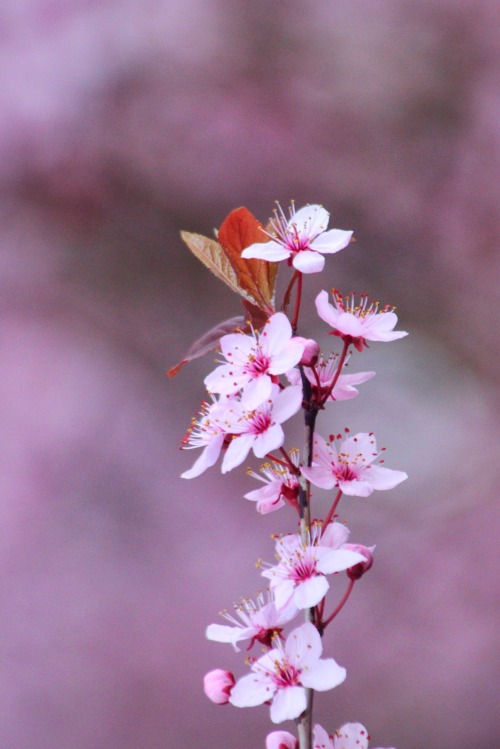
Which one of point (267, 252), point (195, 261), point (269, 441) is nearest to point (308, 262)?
point (267, 252)

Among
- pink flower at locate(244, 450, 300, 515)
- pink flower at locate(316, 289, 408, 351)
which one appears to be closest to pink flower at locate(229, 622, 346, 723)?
pink flower at locate(244, 450, 300, 515)

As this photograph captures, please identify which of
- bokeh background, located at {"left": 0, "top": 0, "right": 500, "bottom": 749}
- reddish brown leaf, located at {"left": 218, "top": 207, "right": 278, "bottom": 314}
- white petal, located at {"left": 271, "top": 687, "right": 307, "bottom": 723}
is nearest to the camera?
white petal, located at {"left": 271, "top": 687, "right": 307, "bottom": 723}

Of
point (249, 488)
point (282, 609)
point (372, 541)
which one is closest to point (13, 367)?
point (249, 488)

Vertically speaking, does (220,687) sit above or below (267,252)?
below

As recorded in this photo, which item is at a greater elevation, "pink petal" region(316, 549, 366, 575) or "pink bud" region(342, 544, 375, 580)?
"pink bud" region(342, 544, 375, 580)

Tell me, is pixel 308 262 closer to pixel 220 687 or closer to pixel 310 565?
pixel 310 565

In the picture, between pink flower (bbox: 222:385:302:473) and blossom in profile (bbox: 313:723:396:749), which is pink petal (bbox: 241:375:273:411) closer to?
pink flower (bbox: 222:385:302:473)

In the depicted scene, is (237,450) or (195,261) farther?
(195,261)
